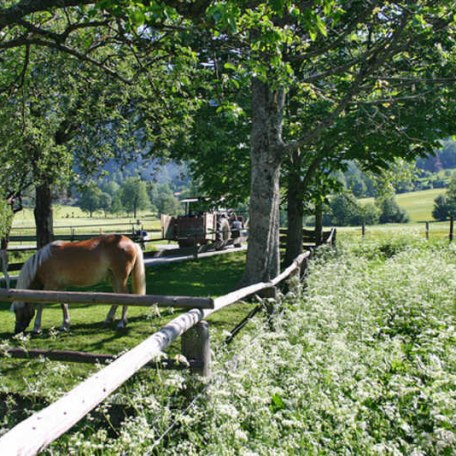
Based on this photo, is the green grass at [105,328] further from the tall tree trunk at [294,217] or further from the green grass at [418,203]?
the green grass at [418,203]

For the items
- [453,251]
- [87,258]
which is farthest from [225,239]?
[87,258]

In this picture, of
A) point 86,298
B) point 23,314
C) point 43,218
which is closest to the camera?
point 86,298

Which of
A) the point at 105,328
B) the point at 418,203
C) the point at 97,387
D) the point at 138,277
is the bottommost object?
the point at 105,328

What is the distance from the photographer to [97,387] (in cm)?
228

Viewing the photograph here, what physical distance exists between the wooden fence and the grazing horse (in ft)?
15.0

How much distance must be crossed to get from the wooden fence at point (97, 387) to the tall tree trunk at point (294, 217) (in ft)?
43.1

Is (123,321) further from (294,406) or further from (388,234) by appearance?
(388,234)

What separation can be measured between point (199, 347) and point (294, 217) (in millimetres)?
14119

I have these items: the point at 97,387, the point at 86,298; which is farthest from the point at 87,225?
the point at 97,387

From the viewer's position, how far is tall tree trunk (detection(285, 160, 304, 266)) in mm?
17172

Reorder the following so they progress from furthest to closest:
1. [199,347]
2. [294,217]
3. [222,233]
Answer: [222,233] < [294,217] < [199,347]

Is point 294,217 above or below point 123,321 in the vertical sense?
above

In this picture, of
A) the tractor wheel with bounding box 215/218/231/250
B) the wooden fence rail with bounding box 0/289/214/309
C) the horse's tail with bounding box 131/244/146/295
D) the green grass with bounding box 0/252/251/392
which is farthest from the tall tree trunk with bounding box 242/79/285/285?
the tractor wheel with bounding box 215/218/231/250

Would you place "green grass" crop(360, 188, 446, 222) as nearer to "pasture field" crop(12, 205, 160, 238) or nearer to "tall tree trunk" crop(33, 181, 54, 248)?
"pasture field" crop(12, 205, 160, 238)
